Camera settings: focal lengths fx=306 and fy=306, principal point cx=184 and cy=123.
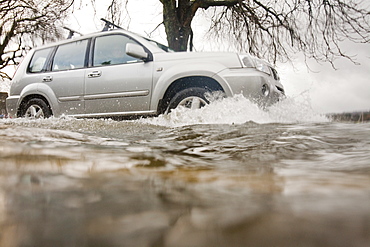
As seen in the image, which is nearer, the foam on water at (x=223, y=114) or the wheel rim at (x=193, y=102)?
the foam on water at (x=223, y=114)

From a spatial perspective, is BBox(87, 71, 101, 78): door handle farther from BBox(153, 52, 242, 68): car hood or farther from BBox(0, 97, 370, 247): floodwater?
BBox(0, 97, 370, 247): floodwater

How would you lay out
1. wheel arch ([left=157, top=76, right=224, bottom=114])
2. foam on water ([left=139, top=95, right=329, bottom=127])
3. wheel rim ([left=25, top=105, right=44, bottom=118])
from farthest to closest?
wheel rim ([left=25, top=105, right=44, bottom=118]) < wheel arch ([left=157, top=76, right=224, bottom=114]) < foam on water ([left=139, top=95, right=329, bottom=127])

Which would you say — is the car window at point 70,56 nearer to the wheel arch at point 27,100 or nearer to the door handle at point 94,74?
the door handle at point 94,74

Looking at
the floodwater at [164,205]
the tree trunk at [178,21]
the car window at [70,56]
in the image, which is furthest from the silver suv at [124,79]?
the tree trunk at [178,21]

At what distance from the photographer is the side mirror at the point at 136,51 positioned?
4307mm

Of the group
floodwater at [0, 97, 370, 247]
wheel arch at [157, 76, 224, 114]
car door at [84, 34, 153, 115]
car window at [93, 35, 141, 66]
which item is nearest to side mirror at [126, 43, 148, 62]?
car door at [84, 34, 153, 115]

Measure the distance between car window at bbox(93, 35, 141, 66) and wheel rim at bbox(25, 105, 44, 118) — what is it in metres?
1.58

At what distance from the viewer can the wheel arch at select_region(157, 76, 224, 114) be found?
4.38 meters

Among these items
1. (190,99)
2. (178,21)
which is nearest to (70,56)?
(190,99)

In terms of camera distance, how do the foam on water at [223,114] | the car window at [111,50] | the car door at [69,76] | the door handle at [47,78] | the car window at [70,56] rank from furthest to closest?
1. the door handle at [47,78]
2. the car window at [70,56]
3. the car door at [69,76]
4. the car window at [111,50]
5. the foam on water at [223,114]

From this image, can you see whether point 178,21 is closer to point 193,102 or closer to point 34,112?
point 34,112

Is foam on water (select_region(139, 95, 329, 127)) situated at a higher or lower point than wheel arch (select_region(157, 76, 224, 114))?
lower

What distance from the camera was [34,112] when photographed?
5.85m

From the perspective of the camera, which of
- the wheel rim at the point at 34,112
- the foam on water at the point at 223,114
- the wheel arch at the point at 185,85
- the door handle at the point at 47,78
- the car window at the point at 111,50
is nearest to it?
the foam on water at the point at 223,114
